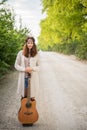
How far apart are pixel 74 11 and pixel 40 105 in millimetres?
19807

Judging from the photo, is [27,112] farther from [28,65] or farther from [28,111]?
[28,65]

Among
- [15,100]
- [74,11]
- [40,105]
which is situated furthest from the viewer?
[74,11]

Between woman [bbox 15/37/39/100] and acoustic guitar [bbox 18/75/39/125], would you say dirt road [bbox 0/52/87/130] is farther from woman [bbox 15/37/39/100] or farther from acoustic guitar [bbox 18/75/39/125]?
woman [bbox 15/37/39/100]

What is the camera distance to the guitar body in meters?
7.48

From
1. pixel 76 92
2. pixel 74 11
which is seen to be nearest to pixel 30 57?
pixel 76 92

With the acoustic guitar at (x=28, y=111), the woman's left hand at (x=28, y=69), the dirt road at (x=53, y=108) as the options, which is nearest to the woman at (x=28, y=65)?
the woman's left hand at (x=28, y=69)

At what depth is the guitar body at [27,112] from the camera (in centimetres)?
748

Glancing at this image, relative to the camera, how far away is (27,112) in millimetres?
7488

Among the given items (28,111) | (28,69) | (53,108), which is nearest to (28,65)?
(28,69)

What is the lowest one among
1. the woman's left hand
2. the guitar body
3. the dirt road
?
the dirt road

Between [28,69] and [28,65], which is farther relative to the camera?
[28,65]

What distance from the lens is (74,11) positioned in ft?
94.4

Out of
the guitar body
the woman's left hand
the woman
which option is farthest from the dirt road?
the woman's left hand

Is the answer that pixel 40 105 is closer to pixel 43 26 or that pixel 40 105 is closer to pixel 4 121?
pixel 4 121
